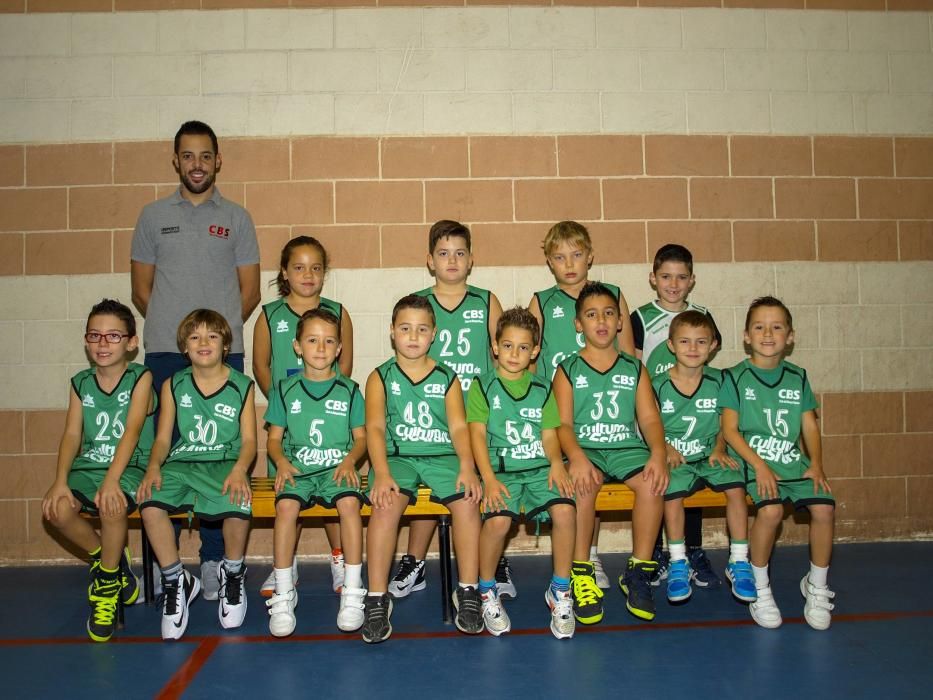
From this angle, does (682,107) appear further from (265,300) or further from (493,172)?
(265,300)

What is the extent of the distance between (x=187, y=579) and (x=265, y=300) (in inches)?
71.0

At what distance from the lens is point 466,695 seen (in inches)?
110

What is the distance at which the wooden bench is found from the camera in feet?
11.9

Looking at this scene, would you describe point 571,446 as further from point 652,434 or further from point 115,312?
point 115,312

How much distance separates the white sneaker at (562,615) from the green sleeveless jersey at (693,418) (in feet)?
3.22

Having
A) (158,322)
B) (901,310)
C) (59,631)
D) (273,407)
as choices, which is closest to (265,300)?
(158,322)

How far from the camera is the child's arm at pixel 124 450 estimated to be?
3.62 metres

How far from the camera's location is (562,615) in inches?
132

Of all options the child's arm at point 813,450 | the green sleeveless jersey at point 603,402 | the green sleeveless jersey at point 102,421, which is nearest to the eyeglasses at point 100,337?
the green sleeveless jersey at point 102,421

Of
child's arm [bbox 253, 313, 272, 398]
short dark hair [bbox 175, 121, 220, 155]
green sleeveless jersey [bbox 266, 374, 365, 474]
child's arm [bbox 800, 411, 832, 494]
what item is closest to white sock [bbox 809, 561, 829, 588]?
child's arm [bbox 800, 411, 832, 494]

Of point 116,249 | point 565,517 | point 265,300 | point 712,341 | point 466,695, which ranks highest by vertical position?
point 116,249

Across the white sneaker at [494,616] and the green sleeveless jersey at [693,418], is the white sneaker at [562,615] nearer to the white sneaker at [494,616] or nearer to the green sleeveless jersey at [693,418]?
the white sneaker at [494,616]

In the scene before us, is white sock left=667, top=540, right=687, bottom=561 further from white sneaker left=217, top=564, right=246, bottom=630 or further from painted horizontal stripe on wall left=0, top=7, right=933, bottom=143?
painted horizontal stripe on wall left=0, top=7, right=933, bottom=143

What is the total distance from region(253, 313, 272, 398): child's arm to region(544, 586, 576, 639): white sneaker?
195 centimetres
